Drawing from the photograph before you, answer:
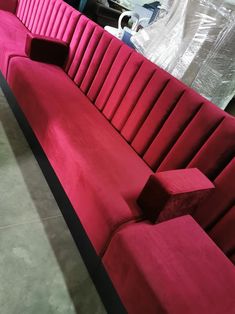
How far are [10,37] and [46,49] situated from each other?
0.55m

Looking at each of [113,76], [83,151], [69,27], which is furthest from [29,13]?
[83,151]

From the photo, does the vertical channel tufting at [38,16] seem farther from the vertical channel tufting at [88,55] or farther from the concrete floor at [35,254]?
the concrete floor at [35,254]

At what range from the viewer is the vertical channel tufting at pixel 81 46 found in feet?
7.27

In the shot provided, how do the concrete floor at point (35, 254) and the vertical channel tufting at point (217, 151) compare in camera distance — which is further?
the vertical channel tufting at point (217, 151)

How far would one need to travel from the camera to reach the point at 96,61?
2111 millimetres

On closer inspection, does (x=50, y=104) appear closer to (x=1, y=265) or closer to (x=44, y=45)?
(x=44, y=45)

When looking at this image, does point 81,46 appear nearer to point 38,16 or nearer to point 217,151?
point 38,16

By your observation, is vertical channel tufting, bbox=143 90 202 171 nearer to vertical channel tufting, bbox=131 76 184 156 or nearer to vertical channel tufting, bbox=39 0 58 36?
vertical channel tufting, bbox=131 76 184 156

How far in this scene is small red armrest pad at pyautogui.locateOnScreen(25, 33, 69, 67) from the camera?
7.50 feet

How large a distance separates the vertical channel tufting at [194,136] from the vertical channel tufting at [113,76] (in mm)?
712

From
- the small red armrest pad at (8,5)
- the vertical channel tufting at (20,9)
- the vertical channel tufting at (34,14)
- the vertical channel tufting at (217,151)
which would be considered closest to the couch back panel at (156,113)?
the vertical channel tufting at (217,151)

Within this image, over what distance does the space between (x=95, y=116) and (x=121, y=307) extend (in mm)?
1194

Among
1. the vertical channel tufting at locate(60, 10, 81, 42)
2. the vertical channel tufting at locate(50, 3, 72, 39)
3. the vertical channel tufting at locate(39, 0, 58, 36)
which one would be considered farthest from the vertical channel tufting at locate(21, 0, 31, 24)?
the vertical channel tufting at locate(60, 10, 81, 42)

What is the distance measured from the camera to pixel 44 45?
231cm
